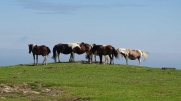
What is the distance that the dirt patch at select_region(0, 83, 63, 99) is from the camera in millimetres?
27625

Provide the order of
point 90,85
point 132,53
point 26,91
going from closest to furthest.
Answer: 1. point 26,91
2. point 90,85
3. point 132,53

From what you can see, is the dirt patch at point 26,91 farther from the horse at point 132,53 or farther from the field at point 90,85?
the horse at point 132,53

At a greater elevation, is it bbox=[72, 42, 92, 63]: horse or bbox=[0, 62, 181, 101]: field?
bbox=[72, 42, 92, 63]: horse

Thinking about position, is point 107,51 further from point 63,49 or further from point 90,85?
point 90,85

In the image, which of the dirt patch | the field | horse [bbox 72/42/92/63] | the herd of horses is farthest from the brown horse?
the dirt patch

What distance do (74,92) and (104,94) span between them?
2.14 m

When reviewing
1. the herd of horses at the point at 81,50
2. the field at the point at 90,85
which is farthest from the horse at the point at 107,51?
the field at the point at 90,85

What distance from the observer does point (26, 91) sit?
1131 inches

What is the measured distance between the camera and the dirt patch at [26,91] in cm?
2762

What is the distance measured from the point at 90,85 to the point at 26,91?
15.3ft

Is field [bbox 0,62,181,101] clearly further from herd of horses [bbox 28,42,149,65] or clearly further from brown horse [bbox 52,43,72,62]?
brown horse [bbox 52,43,72,62]

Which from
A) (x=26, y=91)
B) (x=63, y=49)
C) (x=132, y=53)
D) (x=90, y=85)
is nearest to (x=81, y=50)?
(x=63, y=49)

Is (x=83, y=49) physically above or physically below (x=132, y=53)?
above

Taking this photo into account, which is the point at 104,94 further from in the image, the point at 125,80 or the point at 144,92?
the point at 125,80
